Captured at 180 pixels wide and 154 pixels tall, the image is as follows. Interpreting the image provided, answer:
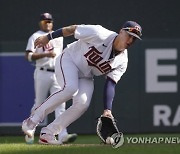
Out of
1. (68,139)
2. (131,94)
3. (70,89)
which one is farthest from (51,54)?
(70,89)

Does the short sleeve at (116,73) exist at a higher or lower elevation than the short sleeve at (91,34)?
lower

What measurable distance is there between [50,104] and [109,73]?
2.12ft

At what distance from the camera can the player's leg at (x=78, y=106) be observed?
7.38 metres

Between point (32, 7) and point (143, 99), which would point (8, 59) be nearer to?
point (32, 7)

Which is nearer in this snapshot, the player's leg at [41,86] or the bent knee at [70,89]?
the bent knee at [70,89]

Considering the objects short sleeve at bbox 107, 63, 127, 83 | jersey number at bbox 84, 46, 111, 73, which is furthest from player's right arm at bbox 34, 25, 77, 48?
short sleeve at bbox 107, 63, 127, 83

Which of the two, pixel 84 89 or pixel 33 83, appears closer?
pixel 84 89

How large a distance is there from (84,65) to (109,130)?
0.67 m

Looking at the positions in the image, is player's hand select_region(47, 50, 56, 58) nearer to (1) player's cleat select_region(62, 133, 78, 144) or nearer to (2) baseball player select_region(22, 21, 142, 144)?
(1) player's cleat select_region(62, 133, 78, 144)

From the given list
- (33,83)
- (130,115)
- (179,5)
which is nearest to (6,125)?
(33,83)

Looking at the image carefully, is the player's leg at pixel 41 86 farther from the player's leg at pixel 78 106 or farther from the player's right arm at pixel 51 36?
the player's right arm at pixel 51 36

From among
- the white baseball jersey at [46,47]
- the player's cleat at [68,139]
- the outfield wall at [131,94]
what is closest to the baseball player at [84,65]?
the player's cleat at [68,139]

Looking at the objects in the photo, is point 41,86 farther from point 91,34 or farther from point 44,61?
point 91,34

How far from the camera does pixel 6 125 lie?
10406mm
